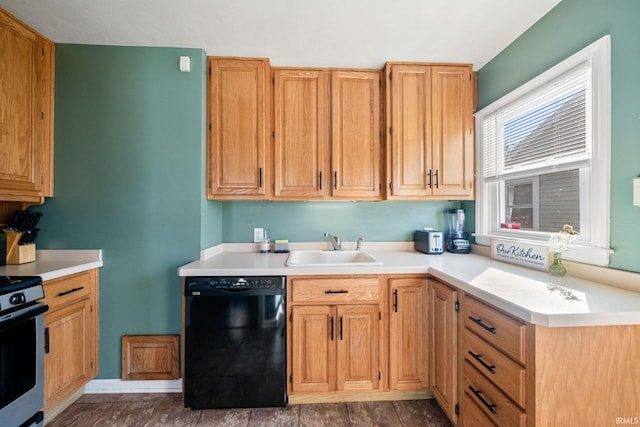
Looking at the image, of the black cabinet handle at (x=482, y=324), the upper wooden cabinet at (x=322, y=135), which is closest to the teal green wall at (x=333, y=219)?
the upper wooden cabinet at (x=322, y=135)

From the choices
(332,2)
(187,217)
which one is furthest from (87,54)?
(332,2)

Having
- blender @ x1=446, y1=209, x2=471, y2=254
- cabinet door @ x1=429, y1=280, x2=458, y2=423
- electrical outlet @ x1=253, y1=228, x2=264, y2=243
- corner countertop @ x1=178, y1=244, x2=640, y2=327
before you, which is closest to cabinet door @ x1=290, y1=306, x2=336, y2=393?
corner countertop @ x1=178, y1=244, x2=640, y2=327

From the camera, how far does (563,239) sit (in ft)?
4.77

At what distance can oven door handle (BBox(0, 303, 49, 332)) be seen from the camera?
3.94 feet

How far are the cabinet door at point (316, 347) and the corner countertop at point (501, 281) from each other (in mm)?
275

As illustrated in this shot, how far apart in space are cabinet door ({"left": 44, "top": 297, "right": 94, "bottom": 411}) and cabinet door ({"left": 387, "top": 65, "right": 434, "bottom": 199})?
232cm

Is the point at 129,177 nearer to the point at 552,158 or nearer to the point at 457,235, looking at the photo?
the point at 457,235

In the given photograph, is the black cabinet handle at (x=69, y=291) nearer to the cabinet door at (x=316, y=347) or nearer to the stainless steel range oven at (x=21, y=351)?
the stainless steel range oven at (x=21, y=351)

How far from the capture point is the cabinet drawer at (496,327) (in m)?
1.04

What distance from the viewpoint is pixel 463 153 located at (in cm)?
215

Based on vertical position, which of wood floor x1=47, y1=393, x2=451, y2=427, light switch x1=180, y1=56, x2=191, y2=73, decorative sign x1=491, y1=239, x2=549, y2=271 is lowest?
wood floor x1=47, y1=393, x2=451, y2=427

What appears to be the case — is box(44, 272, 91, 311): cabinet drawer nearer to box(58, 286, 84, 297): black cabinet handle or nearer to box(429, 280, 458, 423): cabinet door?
box(58, 286, 84, 297): black cabinet handle

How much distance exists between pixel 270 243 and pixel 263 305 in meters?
0.78

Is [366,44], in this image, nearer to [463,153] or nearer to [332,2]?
[332,2]
